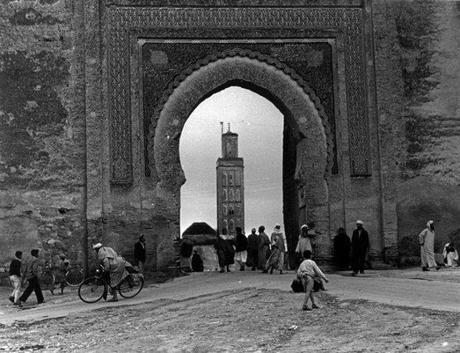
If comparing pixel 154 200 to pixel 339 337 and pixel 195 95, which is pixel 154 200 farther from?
pixel 339 337

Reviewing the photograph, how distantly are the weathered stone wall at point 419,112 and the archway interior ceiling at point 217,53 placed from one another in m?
0.85

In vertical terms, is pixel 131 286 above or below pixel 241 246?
below

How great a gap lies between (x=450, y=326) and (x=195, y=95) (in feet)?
24.8

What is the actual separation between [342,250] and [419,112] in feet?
8.78

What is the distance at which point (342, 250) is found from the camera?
13523mm

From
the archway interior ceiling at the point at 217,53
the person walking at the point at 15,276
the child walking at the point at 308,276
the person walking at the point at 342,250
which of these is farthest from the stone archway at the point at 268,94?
the child walking at the point at 308,276

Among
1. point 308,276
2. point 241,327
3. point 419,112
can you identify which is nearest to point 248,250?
point 419,112

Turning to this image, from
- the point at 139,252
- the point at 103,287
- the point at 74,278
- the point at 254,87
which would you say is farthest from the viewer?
the point at 254,87

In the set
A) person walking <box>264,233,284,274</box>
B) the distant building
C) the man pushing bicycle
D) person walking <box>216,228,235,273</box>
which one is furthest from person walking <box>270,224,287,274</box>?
the distant building

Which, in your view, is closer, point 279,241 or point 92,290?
point 92,290

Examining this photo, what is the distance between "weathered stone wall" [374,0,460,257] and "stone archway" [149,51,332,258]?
1045 mm

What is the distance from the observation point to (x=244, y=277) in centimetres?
1266

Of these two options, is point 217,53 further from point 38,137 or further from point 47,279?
point 47,279

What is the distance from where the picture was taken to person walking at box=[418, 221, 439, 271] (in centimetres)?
1291
